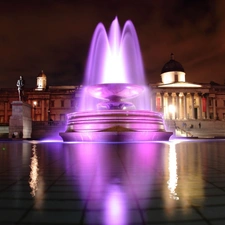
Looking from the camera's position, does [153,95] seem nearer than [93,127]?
No

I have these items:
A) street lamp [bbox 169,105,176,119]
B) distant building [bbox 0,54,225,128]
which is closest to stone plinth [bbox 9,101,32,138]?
distant building [bbox 0,54,225,128]

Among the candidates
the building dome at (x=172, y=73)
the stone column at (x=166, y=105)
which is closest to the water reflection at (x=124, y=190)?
the stone column at (x=166, y=105)

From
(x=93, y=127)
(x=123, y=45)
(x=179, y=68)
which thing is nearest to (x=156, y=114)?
(x=93, y=127)

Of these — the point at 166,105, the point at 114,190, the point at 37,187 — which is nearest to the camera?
the point at 114,190

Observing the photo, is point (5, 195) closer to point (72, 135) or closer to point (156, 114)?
point (72, 135)

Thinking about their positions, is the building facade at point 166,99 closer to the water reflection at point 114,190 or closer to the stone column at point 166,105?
the stone column at point 166,105

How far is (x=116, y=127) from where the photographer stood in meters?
15.2

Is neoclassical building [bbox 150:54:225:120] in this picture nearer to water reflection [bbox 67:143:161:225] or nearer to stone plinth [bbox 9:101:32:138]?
stone plinth [bbox 9:101:32:138]

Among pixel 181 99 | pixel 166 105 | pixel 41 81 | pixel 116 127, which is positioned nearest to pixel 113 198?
pixel 116 127

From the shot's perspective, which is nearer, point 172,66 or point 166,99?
point 166,99

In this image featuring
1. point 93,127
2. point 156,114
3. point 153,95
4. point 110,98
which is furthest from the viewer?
point 153,95

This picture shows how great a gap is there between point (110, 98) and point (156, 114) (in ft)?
13.2

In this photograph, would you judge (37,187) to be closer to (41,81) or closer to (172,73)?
(172,73)

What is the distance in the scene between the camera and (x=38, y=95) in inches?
2936
